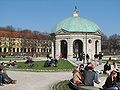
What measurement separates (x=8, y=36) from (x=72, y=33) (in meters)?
69.9

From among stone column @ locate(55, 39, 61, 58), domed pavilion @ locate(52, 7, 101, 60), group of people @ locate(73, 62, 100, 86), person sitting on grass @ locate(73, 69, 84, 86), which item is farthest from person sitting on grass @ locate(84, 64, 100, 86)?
stone column @ locate(55, 39, 61, 58)

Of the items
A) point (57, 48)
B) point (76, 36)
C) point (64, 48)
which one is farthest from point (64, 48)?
point (76, 36)

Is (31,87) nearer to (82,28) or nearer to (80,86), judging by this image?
(80,86)

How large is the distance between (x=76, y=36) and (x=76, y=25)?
230cm

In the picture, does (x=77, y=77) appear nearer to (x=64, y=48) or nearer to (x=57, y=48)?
(x=57, y=48)

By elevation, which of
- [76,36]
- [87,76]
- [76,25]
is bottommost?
[87,76]

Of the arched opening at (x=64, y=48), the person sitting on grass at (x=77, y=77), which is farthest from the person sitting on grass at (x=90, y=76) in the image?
the arched opening at (x=64, y=48)

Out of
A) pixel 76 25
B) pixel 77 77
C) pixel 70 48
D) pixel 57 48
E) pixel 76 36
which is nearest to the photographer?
pixel 77 77

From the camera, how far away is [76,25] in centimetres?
5916

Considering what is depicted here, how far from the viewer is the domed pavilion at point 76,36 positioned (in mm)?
58188

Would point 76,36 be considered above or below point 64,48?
above

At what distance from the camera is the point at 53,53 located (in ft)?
202

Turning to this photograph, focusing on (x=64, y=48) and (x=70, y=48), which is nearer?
(x=70, y=48)

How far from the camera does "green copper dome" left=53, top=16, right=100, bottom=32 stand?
58.6 metres
